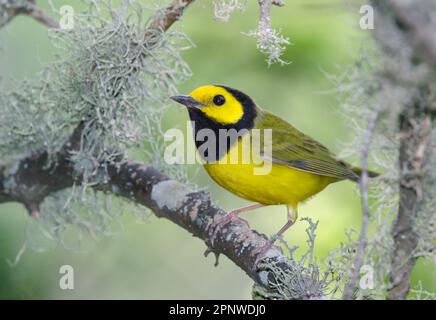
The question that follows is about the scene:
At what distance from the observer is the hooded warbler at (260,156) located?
123 inches

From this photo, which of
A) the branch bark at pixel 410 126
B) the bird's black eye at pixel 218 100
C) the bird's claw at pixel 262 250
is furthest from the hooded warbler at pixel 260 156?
the branch bark at pixel 410 126

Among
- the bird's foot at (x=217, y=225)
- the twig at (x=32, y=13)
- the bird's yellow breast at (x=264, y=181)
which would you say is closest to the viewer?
the bird's foot at (x=217, y=225)

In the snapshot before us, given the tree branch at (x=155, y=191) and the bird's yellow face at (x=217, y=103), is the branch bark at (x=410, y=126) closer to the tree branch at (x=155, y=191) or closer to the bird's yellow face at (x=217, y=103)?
the tree branch at (x=155, y=191)

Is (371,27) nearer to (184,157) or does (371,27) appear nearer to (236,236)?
(236,236)

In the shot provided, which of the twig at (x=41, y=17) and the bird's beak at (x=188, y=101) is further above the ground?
the twig at (x=41, y=17)

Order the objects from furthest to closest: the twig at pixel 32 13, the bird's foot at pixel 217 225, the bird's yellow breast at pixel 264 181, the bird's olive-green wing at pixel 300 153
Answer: the twig at pixel 32 13
the bird's olive-green wing at pixel 300 153
the bird's yellow breast at pixel 264 181
the bird's foot at pixel 217 225

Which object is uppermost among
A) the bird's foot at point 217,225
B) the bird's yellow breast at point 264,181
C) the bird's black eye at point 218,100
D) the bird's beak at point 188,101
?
the bird's black eye at point 218,100

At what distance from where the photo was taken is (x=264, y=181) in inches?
124

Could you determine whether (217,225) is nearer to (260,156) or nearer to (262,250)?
(262,250)

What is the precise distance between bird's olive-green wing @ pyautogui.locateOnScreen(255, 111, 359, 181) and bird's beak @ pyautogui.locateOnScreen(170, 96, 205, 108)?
1.02ft

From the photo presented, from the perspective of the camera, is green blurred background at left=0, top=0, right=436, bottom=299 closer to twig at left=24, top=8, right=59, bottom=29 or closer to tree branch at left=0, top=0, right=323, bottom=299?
twig at left=24, top=8, right=59, bottom=29

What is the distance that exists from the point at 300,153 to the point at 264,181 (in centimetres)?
27

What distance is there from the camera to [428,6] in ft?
4.80

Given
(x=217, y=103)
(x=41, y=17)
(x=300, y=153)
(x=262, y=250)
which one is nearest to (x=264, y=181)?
(x=300, y=153)
